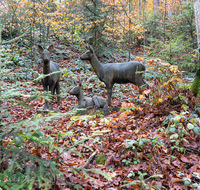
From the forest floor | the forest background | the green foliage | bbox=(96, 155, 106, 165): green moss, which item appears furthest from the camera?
the green foliage

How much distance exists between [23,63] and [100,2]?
7542 millimetres

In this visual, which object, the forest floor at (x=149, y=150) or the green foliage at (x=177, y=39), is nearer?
the forest floor at (x=149, y=150)

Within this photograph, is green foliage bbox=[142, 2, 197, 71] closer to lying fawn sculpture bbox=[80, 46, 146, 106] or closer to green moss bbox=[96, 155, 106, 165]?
lying fawn sculpture bbox=[80, 46, 146, 106]

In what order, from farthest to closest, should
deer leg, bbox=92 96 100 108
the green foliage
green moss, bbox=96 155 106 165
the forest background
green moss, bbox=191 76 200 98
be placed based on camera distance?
deer leg, bbox=92 96 100 108, the green foliage, green moss, bbox=191 76 200 98, green moss, bbox=96 155 106 165, the forest background

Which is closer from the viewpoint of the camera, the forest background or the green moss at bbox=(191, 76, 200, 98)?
the forest background

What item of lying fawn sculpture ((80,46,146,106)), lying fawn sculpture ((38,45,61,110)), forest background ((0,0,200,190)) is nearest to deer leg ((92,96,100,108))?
forest background ((0,0,200,190))

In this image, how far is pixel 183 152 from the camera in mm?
3164

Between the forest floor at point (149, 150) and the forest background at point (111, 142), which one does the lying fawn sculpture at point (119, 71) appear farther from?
the forest floor at point (149, 150)

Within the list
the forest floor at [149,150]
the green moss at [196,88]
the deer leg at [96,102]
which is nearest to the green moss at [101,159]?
the forest floor at [149,150]

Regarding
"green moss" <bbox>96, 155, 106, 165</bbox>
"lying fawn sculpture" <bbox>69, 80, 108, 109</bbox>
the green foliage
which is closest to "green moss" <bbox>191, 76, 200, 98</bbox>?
Result: the green foliage

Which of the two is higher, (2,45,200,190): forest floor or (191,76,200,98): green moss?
(191,76,200,98): green moss

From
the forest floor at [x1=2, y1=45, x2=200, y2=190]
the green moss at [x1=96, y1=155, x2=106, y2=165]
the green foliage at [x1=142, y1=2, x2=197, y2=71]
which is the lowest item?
the green moss at [x1=96, y1=155, x2=106, y2=165]

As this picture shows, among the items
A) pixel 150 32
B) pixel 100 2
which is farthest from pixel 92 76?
pixel 150 32

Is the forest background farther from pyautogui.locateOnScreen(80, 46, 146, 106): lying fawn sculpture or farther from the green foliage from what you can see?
pyautogui.locateOnScreen(80, 46, 146, 106): lying fawn sculpture
